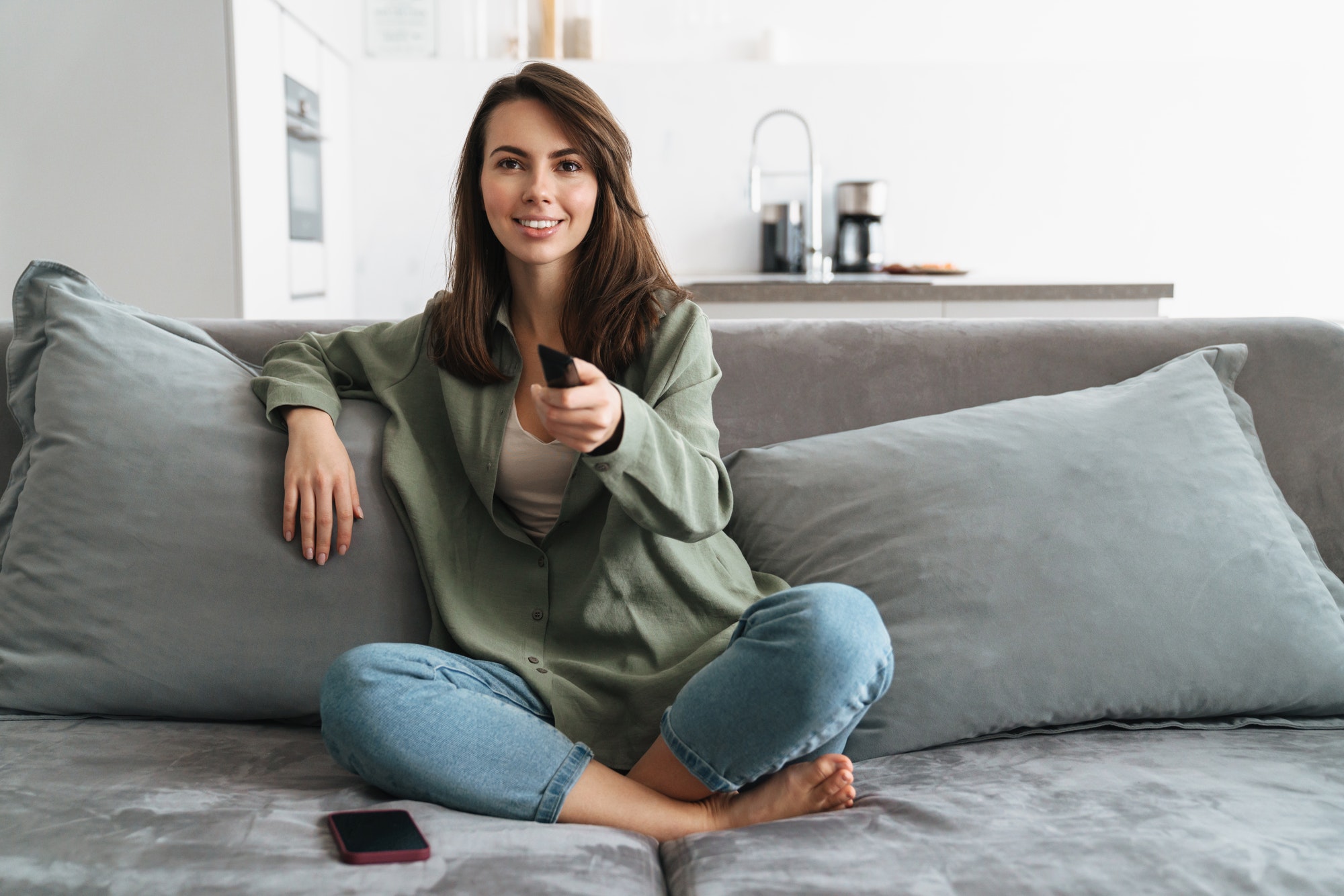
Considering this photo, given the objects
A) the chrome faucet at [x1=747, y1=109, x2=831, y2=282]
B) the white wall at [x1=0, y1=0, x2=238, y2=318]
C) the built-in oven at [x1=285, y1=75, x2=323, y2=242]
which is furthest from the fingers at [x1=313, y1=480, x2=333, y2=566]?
the chrome faucet at [x1=747, y1=109, x2=831, y2=282]

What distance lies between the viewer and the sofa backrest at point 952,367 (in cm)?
145

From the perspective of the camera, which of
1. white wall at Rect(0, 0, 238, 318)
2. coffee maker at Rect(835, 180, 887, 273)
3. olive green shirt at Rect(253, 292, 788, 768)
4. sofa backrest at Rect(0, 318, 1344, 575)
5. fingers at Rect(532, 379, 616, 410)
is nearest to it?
fingers at Rect(532, 379, 616, 410)

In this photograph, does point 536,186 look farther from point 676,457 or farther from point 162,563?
point 162,563

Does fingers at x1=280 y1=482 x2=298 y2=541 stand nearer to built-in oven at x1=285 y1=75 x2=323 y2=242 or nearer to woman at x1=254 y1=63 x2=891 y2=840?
woman at x1=254 y1=63 x2=891 y2=840

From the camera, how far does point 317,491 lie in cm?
120

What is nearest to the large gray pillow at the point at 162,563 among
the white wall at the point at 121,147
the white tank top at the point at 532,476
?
the white tank top at the point at 532,476

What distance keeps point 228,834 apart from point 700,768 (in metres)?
0.41

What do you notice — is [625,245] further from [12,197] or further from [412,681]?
[12,197]

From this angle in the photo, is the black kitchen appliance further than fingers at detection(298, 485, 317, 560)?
Yes

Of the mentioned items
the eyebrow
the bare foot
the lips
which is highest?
the eyebrow

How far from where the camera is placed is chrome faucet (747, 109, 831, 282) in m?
3.89

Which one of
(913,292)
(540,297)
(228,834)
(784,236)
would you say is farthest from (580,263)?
(784,236)

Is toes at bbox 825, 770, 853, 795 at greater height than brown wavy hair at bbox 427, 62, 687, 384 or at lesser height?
lesser

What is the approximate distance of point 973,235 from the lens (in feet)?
14.5
